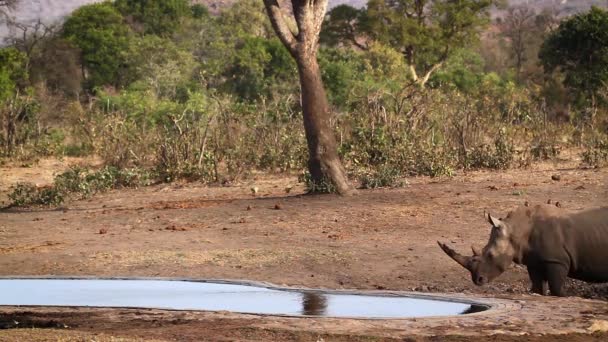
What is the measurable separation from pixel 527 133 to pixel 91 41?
27763 millimetres

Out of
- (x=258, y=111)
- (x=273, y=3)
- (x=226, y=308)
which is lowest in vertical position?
(x=226, y=308)

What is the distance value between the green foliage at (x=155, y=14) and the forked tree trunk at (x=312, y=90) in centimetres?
3732

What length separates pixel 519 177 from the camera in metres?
16.8

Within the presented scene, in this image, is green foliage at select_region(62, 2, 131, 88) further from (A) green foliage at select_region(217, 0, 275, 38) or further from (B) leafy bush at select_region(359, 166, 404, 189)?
(B) leafy bush at select_region(359, 166, 404, 189)

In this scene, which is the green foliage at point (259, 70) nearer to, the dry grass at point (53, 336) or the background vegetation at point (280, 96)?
the background vegetation at point (280, 96)

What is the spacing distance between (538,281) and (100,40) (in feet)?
122

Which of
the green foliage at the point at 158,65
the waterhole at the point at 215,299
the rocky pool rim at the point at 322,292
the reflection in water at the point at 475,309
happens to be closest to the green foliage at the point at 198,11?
the green foliage at the point at 158,65

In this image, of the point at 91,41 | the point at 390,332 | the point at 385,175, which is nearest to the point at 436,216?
the point at 385,175

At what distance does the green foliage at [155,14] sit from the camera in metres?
53.1

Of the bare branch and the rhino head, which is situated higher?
the bare branch

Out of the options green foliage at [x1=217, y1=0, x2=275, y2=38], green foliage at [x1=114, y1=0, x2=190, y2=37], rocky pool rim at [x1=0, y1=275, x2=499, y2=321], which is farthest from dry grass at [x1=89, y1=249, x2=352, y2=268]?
green foliage at [x1=217, y1=0, x2=275, y2=38]

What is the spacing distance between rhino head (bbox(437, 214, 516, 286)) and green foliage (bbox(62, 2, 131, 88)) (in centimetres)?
3363

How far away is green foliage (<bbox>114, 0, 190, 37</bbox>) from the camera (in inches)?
2092

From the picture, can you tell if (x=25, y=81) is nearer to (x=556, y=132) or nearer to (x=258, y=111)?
(x=258, y=111)
